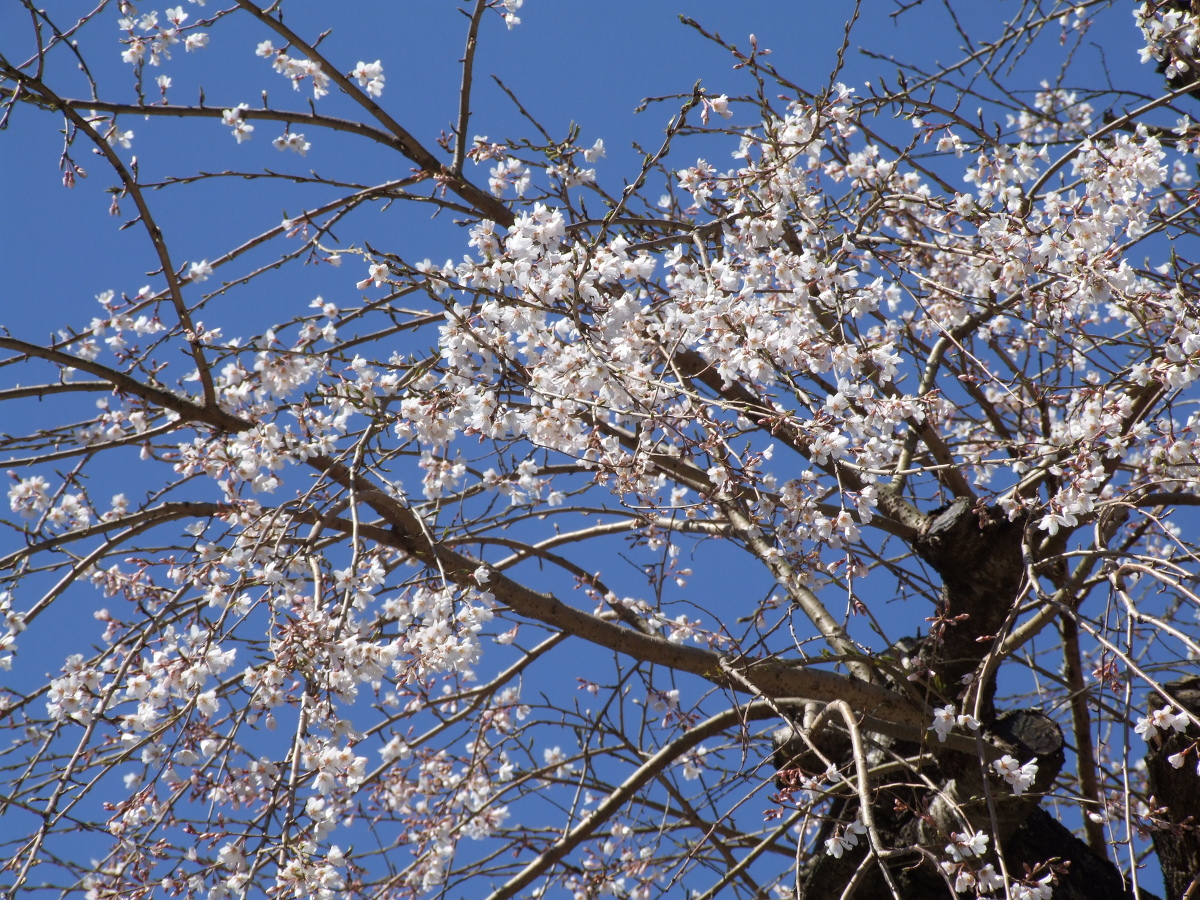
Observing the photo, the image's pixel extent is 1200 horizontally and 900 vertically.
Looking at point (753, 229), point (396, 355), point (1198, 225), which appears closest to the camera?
point (396, 355)

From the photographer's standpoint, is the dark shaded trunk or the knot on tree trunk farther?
the knot on tree trunk

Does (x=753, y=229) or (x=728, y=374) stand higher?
(x=753, y=229)

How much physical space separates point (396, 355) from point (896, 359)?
5.44 ft

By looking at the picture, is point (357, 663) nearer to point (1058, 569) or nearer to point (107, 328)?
point (107, 328)

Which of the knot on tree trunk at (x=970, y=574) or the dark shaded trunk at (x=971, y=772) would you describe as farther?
the knot on tree trunk at (x=970, y=574)

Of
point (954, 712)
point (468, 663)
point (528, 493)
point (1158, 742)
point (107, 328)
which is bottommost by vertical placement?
point (1158, 742)

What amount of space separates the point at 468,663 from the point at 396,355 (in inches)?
44.9

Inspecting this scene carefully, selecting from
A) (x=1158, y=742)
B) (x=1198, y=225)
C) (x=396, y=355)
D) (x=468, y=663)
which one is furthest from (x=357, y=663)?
(x=1198, y=225)

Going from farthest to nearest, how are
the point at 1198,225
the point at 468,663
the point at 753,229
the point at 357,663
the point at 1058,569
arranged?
the point at 1198,225, the point at 1058,569, the point at 753,229, the point at 468,663, the point at 357,663

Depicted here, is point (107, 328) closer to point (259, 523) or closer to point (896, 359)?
point (259, 523)

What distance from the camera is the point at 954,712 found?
10.1 ft

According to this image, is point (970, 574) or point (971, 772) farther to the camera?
point (970, 574)

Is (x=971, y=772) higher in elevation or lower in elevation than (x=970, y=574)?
lower

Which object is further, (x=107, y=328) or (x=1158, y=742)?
(x=107, y=328)
